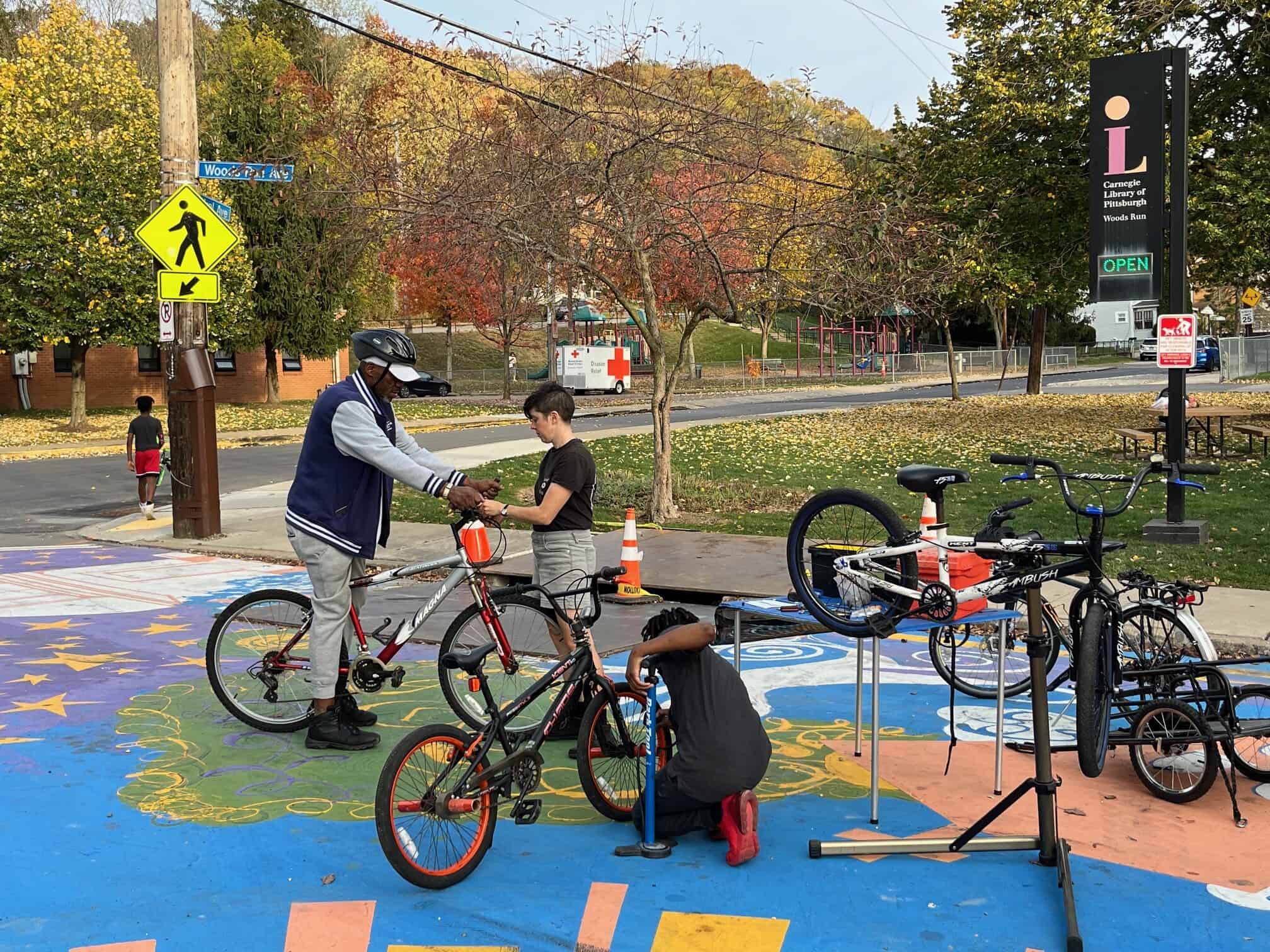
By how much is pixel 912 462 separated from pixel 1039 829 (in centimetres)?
1557

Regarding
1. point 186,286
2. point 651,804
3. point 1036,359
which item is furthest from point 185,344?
point 1036,359

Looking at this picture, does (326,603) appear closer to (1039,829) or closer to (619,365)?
(1039,829)

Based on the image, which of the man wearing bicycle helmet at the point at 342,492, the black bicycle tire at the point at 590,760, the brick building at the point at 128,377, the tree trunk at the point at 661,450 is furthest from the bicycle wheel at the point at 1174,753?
the brick building at the point at 128,377

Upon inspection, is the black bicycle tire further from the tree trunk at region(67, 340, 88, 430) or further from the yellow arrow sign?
the tree trunk at region(67, 340, 88, 430)

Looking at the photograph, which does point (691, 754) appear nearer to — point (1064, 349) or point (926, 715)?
point (926, 715)

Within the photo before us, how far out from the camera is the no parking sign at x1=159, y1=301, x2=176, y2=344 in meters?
13.9

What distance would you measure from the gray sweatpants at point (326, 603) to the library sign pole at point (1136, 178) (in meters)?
9.23

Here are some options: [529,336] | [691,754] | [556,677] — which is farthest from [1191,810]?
[529,336]

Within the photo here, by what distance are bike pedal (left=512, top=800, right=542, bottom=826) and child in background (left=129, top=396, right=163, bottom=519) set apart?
41.6ft

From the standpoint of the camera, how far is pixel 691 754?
4984 mm

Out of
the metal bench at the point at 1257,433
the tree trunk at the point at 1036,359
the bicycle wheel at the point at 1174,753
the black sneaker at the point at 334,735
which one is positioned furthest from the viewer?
the tree trunk at the point at 1036,359

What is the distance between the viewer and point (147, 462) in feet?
54.0

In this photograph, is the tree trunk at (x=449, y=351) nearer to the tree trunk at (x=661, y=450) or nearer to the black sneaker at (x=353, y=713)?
the tree trunk at (x=661, y=450)

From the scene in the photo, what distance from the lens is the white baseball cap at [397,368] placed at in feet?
20.3
